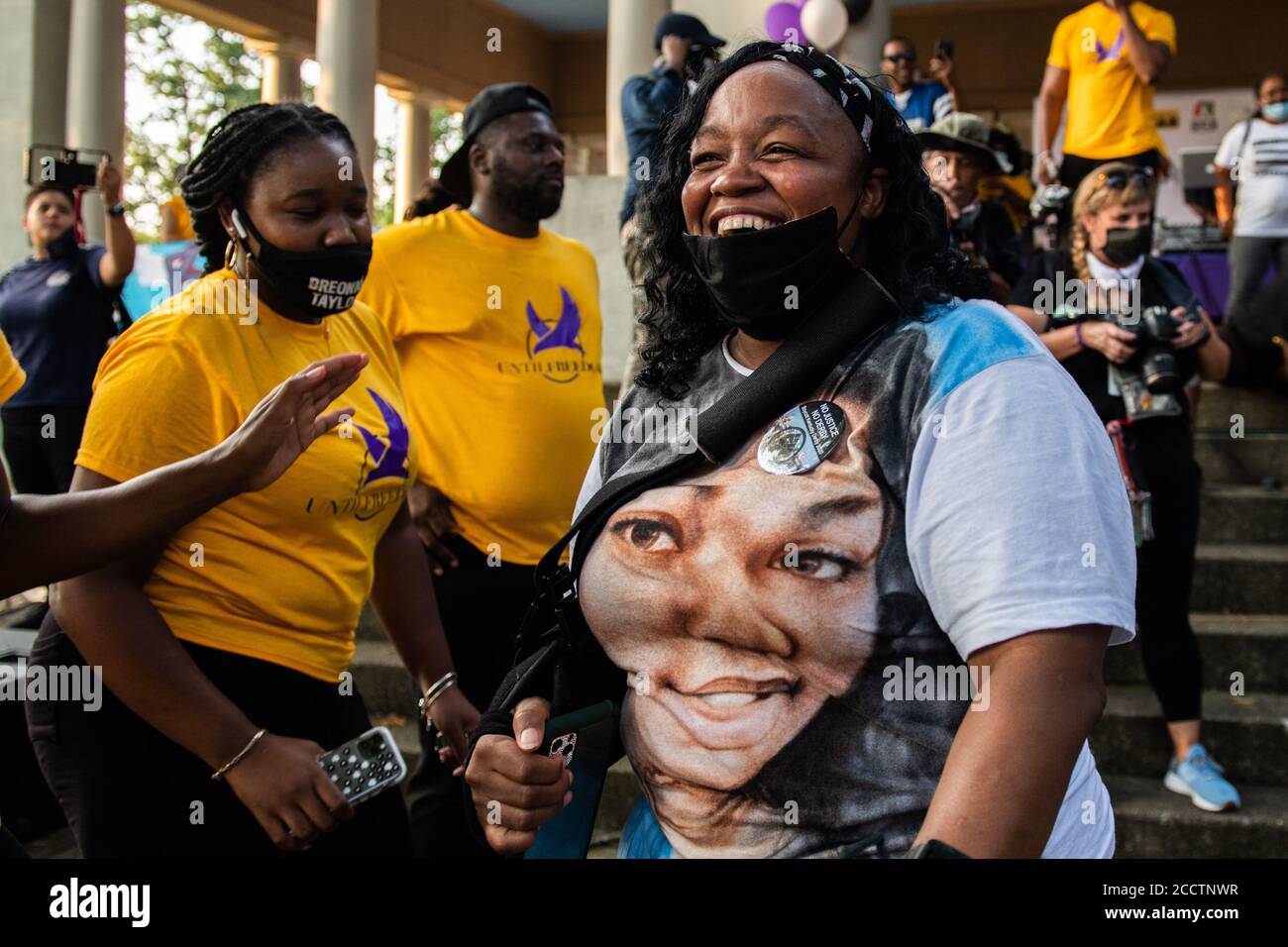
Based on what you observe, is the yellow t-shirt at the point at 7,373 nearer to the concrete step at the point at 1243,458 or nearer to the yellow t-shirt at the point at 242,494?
the yellow t-shirt at the point at 242,494

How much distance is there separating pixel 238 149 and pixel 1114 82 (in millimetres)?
5421

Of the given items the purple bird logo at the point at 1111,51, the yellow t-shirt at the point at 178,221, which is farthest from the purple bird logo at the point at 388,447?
the yellow t-shirt at the point at 178,221

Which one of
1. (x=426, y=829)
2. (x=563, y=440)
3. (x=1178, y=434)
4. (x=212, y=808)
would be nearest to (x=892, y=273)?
(x=212, y=808)

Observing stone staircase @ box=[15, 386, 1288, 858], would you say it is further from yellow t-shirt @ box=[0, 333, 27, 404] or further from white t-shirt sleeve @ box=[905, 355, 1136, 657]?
white t-shirt sleeve @ box=[905, 355, 1136, 657]

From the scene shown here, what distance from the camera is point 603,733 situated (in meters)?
1.93

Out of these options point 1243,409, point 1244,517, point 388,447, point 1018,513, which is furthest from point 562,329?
point 1243,409

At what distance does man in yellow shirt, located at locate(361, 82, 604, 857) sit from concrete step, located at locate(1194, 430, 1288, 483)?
12.8 feet

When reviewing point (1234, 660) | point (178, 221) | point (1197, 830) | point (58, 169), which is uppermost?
point (178, 221)

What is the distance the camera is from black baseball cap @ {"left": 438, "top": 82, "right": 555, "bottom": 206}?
4.18m

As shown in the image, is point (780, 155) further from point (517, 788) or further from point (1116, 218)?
point (1116, 218)

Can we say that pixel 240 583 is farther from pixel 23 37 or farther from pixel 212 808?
pixel 23 37

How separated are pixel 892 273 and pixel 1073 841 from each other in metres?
0.81

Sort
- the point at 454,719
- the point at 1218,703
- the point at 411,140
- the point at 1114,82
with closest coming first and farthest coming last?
the point at 454,719 < the point at 1218,703 < the point at 1114,82 < the point at 411,140

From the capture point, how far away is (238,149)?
9.02 feet
